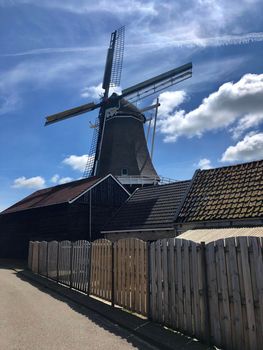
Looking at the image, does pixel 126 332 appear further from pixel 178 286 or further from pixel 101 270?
pixel 101 270

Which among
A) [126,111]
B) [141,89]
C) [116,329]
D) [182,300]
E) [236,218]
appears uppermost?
[141,89]

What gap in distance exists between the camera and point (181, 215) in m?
15.8

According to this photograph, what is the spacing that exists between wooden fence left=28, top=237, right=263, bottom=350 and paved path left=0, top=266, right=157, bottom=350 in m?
0.92

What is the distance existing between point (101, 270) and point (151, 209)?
9.11 metres

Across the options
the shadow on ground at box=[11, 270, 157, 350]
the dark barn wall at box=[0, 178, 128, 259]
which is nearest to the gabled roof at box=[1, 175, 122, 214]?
the dark barn wall at box=[0, 178, 128, 259]

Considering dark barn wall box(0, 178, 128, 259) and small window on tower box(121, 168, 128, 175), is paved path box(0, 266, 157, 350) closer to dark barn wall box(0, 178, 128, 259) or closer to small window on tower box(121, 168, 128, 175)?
dark barn wall box(0, 178, 128, 259)

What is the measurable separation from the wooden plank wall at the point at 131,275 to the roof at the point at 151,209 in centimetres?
725

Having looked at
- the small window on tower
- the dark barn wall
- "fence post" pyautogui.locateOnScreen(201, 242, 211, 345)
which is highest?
the small window on tower

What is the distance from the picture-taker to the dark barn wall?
2250cm

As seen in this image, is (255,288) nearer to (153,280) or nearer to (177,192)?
(153,280)

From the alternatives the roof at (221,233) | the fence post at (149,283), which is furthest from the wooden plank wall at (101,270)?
the roof at (221,233)

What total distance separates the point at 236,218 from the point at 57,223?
526 inches

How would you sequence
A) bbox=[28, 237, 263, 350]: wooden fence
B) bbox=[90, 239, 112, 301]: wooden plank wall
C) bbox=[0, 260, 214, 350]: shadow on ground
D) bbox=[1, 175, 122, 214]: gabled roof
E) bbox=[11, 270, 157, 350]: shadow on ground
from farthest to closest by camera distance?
bbox=[1, 175, 122, 214]: gabled roof
bbox=[90, 239, 112, 301]: wooden plank wall
bbox=[11, 270, 157, 350]: shadow on ground
bbox=[0, 260, 214, 350]: shadow on ground
bbox=[28, 237, 263, 350]: wooden fence

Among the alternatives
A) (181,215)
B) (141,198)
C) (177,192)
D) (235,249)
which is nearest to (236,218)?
(181,215)
